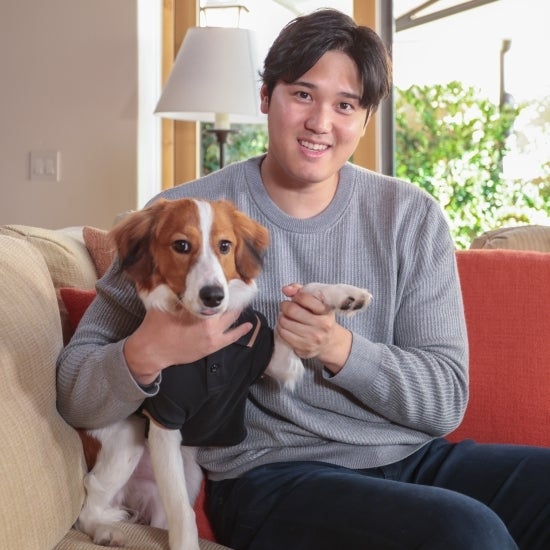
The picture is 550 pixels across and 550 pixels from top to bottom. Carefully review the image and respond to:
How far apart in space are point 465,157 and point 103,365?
251 cm

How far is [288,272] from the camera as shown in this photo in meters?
1.65

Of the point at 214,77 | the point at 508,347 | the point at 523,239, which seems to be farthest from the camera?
the point at 214,77

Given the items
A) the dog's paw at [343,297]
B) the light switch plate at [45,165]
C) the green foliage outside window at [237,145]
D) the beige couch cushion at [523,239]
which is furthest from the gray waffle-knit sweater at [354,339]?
the green foliage outside window at [237,145]

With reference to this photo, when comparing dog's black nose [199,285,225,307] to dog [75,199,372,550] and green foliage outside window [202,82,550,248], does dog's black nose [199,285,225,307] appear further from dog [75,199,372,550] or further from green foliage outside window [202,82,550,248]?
green foliage outside window [202,82,550,248]

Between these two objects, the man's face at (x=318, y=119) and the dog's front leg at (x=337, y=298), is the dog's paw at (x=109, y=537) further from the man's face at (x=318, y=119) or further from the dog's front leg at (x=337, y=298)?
the man's face at (x=318, y=119)

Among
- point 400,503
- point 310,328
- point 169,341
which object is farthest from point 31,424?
point 400,503

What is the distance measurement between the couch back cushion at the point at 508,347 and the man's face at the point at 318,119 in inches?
20.0

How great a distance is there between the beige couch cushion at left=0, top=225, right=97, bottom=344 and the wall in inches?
63.0

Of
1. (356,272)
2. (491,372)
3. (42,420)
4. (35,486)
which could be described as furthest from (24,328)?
(491,372)

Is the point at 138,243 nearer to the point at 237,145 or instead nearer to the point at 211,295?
the point at 211,295

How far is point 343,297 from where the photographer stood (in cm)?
140

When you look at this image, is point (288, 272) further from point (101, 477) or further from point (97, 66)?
point (97, 66)

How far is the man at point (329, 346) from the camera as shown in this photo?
145cm

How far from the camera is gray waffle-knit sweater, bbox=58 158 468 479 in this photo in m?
1.55
